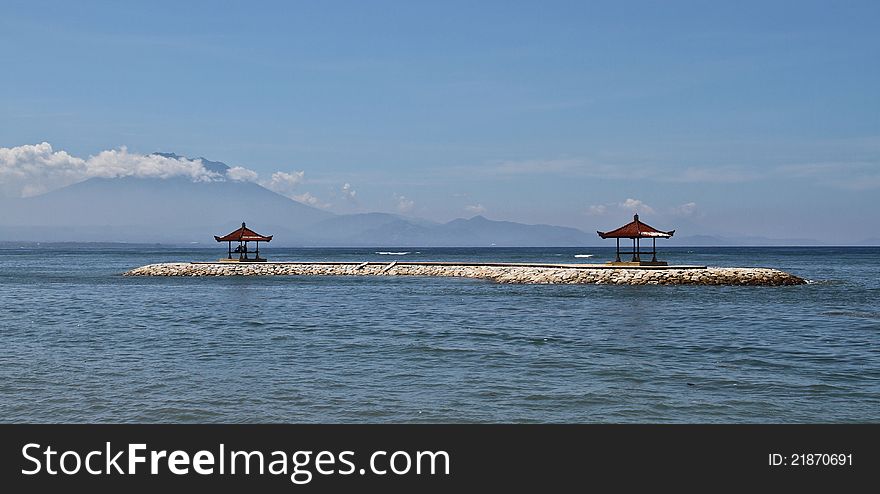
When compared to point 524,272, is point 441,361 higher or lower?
lower

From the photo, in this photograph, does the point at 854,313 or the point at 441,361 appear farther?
the point at 854,313

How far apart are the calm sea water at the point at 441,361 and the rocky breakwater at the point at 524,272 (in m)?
13.4

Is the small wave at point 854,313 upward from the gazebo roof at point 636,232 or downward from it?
downward

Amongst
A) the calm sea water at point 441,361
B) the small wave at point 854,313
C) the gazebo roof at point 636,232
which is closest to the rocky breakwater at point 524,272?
the gazebo roof at point 636,232

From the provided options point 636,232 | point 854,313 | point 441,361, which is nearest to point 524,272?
point 636,232

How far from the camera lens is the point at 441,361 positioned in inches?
658

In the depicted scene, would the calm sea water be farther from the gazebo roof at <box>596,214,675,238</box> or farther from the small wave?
the gazebo roof at <box>596,214,675,238</box>

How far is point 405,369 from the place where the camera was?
15641 mm

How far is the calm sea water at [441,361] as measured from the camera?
1205 centimetres

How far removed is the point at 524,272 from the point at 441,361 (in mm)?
36243

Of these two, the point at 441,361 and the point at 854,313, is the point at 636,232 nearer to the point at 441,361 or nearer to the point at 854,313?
the point at 854,313

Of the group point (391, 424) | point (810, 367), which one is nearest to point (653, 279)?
point (810, 367)

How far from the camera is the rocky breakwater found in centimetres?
4725

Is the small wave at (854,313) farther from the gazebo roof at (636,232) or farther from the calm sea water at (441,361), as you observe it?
the gazebo roof at (636,232)
